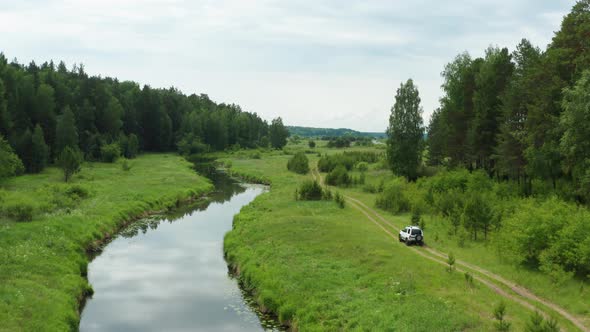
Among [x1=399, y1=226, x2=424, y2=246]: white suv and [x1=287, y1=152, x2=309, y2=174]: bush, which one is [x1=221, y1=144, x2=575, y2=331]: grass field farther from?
[x1=287, y1=152, x2=309, y2=174]: bush

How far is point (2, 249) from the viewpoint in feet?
126

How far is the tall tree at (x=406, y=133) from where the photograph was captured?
78625 mm

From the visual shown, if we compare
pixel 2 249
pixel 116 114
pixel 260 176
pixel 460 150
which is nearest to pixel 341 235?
pixel 2 249

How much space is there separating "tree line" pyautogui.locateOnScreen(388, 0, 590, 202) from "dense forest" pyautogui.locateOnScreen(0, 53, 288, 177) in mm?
61102

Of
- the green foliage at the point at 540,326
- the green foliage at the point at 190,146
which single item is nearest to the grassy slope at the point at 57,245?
the green foliage at the point at 540,326

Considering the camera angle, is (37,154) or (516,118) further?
(37,154)

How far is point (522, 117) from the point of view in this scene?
57375 mm

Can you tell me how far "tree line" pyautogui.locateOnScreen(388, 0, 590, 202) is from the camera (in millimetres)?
40688

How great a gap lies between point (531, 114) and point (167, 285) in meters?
40.3

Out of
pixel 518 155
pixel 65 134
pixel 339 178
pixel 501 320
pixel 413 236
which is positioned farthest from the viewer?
pixel 65 134

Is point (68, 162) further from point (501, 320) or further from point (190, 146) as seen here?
point (190, 146)

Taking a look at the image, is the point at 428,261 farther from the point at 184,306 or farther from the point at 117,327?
the point at 117,327

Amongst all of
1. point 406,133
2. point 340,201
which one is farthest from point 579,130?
point 406,133

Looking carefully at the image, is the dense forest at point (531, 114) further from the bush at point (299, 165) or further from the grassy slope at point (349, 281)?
the bush at point (299, 165)
